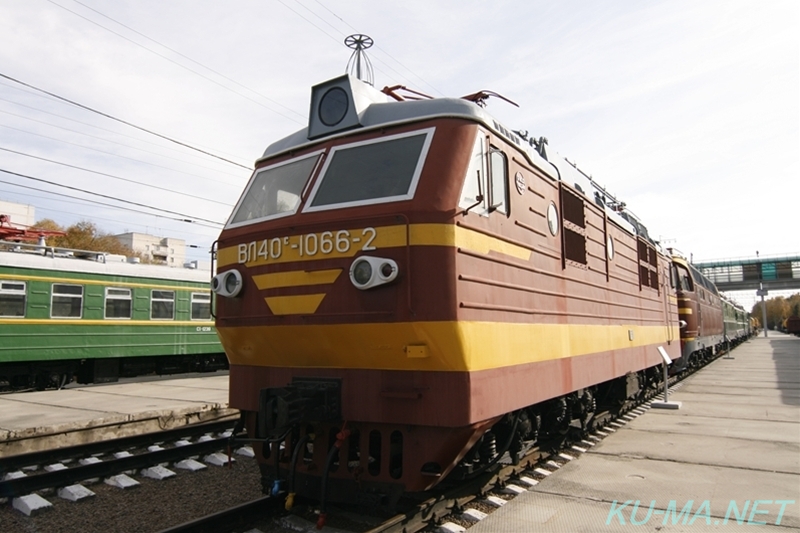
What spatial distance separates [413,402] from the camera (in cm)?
429

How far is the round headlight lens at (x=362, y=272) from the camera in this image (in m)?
4.33

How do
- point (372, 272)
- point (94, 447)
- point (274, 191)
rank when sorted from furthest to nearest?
point (94, 447), point (274, 191), point (372, 272)

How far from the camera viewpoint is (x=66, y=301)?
47.5 ft

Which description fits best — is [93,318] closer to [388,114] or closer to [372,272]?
[388,114]

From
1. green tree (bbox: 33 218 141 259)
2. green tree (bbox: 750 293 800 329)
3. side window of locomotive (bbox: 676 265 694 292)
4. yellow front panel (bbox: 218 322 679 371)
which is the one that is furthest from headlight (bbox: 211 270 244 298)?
green tree (bbox: 750 293 800 329)

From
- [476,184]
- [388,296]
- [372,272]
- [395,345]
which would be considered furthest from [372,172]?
[395,345]

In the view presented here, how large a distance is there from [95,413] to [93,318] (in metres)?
5.97

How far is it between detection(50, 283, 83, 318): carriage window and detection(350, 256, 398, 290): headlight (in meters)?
12.7

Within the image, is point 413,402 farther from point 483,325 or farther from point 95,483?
point 95,483

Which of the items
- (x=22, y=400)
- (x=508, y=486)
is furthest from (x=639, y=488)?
(x=22, y=400)

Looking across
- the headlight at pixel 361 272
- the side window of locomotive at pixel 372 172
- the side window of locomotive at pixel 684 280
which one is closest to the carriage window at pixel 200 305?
the side window of locomotive at pixel 372 172

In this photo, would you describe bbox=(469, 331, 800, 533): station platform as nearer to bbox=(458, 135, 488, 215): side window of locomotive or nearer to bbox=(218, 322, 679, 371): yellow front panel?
bbox=(218, 322, 679, 371): yellow front panel

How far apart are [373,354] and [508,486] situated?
8.16 ft

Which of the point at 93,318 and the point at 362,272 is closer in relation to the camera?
the point at 362,272
